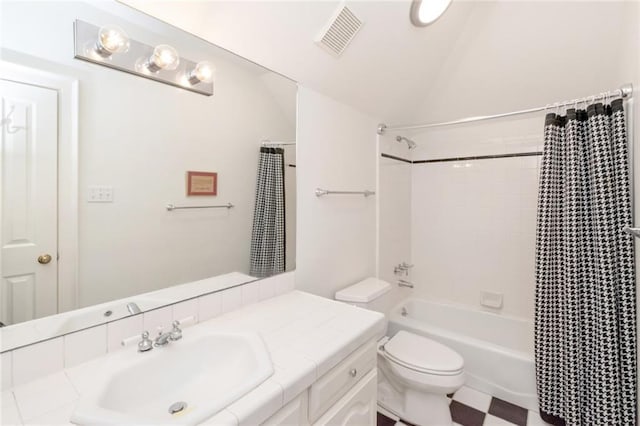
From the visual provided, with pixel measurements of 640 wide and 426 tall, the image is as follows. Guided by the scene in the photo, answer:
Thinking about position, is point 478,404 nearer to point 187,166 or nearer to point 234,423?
point 234,423

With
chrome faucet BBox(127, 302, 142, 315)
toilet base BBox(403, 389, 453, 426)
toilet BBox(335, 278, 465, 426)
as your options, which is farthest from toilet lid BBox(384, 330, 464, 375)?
chrome faucet BBox(127, 302, 142, 315)

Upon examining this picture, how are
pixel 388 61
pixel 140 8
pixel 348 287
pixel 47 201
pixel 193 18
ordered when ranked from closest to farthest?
pixel 47 201 → pixel 140 8 → pixel 193 18 → pixel 388 61 → pixel 348 287

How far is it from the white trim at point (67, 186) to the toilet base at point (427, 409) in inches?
69.7

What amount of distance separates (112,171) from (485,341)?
8.28 ft

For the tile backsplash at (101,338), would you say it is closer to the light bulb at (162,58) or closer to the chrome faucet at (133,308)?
the chrome faucet at (133,308)

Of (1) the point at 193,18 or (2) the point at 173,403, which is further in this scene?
(1) the point at 193,18

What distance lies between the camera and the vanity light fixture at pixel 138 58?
93 cm

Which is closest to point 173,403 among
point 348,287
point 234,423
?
point 234,423

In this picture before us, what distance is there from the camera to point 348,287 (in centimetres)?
198

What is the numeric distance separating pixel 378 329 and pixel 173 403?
0.77 metres

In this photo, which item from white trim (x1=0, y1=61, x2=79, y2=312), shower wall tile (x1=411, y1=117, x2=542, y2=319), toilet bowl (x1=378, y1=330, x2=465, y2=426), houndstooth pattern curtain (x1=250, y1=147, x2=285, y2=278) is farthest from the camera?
shower wall tile (x1=411, y1=117, x2=542, y2=319)

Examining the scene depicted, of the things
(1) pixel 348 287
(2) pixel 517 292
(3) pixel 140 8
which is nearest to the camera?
(3) pixel 140 8

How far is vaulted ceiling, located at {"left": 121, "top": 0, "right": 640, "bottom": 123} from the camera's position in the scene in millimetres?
1272

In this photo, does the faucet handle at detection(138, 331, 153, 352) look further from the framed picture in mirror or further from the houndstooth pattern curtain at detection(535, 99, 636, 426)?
the houndstooth pattern curtain at detection(535, 99, 636, 426)
